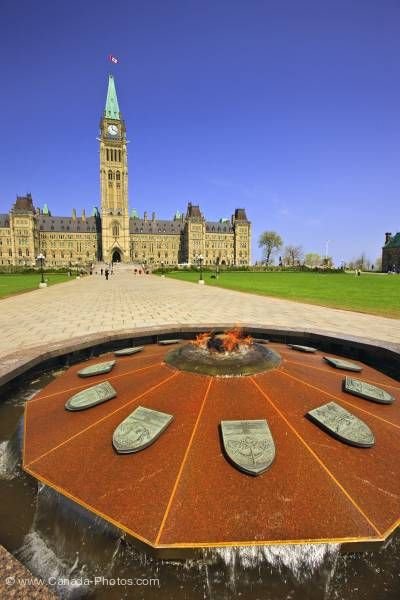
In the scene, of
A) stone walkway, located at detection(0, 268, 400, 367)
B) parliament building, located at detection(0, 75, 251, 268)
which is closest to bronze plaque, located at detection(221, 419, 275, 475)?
stone walkway, located at detection(0, 268, 400, 367)

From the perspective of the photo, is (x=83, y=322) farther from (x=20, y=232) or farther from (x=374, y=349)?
(x=20, y=232)

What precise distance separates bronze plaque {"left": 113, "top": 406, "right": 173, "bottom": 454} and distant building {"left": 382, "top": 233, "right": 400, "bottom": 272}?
112 m

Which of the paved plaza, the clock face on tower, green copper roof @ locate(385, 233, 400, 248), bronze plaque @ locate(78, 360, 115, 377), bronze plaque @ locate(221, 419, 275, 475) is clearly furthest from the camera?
green copper roof @ locate(385, 233, 400, 248)

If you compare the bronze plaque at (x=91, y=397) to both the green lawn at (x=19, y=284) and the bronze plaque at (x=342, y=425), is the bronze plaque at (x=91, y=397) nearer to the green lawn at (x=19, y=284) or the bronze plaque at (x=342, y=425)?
the bronze plaque at (x=342, y=425)

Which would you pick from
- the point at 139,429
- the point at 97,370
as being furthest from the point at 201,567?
the point at 97,370

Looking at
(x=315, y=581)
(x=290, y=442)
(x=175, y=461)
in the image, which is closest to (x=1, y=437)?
(x=175, y=461)

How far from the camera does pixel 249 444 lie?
8.76 feet

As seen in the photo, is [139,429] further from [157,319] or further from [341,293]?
[341,293]

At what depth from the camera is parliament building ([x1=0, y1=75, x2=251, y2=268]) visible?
101 m

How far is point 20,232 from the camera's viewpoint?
10319 cm

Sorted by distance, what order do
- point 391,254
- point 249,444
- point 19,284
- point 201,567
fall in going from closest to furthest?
A: point 201,567 < point 249,444 < point 19,284 < point 391,254

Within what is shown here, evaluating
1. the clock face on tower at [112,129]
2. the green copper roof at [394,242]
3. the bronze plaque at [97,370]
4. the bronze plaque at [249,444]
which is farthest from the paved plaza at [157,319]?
the green copper roof at [394,242]

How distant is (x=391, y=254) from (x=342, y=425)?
12034 centimetres

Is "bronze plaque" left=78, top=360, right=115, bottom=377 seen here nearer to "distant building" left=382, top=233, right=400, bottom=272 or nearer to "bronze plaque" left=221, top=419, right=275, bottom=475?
"bronze plaque" left=221, top=419, right=275, bottom=475
